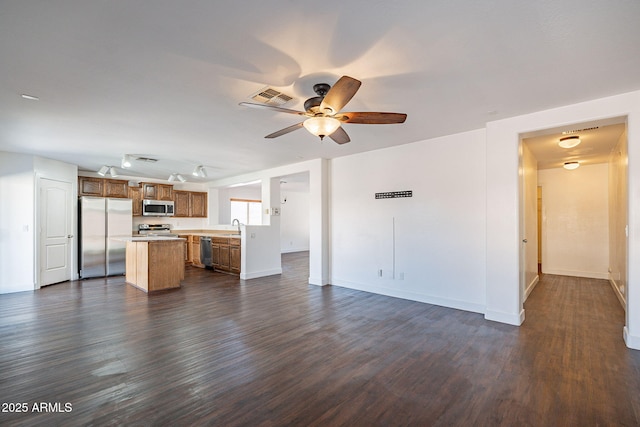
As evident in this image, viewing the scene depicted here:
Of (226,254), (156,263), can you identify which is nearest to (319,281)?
(226,254)

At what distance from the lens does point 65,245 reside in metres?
5.98

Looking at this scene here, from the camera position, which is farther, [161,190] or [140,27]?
[161,190]

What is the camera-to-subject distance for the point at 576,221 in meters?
6.34

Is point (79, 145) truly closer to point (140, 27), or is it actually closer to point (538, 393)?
point (140, 27)

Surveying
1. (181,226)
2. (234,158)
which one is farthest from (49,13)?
(181,226)

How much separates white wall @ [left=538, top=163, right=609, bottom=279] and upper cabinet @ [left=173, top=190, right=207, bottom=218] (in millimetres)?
9042

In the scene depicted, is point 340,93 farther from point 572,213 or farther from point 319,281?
point 572,213

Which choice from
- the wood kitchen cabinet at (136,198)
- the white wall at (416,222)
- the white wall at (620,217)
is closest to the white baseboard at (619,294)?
the white wall at (620,217)

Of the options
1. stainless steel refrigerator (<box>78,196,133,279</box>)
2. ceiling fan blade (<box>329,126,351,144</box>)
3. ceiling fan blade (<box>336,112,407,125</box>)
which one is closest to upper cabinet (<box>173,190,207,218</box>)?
stainless steel refrigerator (<box>78,196,133,279</box>)

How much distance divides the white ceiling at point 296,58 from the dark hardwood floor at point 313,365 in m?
2.44

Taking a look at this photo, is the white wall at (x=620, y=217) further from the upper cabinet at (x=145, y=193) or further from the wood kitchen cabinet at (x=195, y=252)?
the upper cabinet at (x=145, y=193)

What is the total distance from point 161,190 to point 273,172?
147 inches

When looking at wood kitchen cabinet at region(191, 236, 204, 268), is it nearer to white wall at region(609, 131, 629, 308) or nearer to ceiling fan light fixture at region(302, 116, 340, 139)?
ceiling fan light fixture at region(302, 116, 340, 139)

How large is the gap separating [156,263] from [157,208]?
10.6 ft
